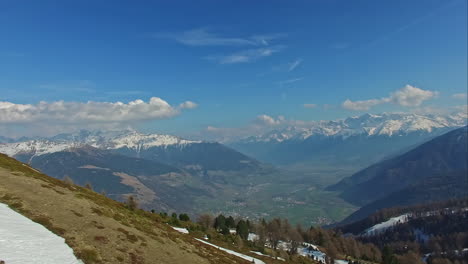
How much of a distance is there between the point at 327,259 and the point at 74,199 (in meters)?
147

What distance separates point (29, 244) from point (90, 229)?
30.9ft

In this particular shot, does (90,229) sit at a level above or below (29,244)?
below

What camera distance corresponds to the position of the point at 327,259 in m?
166

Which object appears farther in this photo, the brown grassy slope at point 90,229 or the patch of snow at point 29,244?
the brown grassy slope at point 90,229

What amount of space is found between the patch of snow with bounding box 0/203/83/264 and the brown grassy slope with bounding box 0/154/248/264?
1.27 metres

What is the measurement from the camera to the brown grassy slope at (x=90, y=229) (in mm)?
37438

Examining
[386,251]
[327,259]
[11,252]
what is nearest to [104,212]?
[11,252]

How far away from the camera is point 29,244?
3272cm

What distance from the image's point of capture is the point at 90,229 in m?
41.8

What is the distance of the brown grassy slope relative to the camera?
37438 mm

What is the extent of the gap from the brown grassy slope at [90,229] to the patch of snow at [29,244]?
4.16 feet

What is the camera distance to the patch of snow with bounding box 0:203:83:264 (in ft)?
97.7

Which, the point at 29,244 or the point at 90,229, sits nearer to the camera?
the point at 29,244

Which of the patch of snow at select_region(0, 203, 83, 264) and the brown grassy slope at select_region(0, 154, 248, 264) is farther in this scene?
the brown grassy slope at select_region(0, 154, 248, 264)
